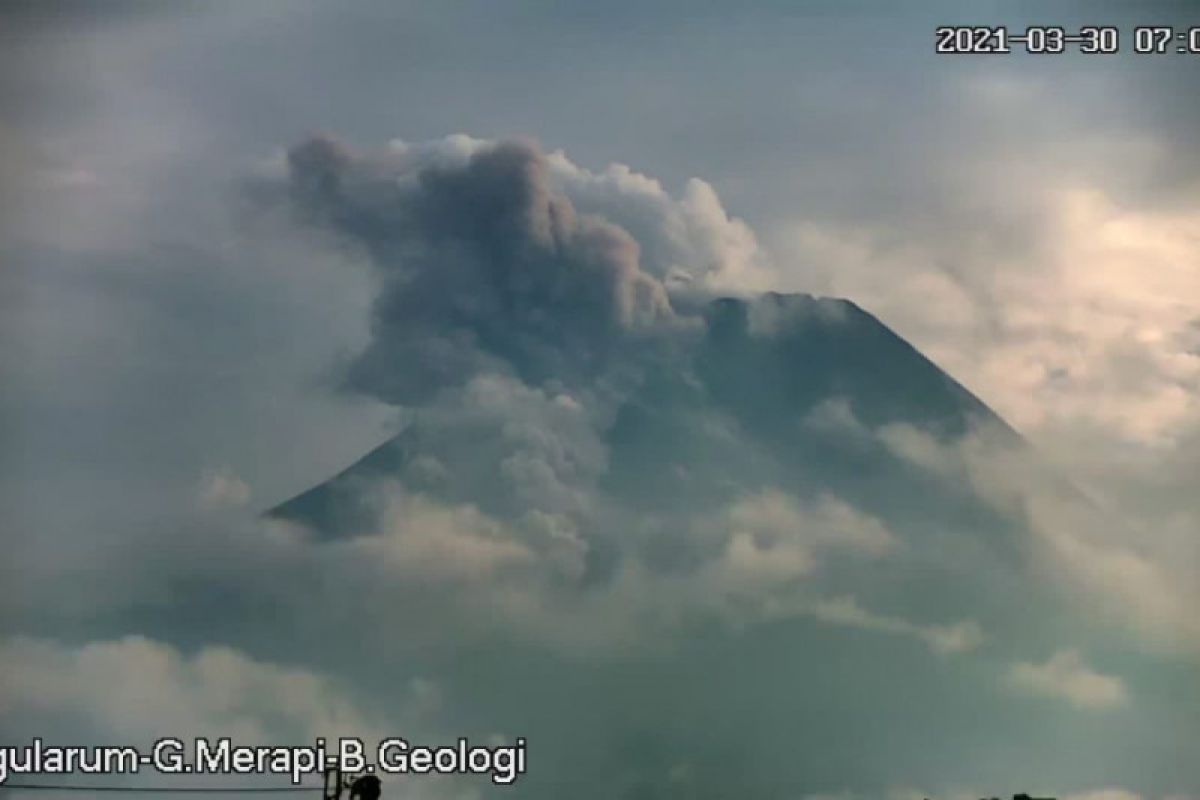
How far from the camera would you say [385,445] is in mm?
13867

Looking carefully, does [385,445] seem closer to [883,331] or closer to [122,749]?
[122,749]

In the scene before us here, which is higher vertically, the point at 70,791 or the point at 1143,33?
the point at 1143,33

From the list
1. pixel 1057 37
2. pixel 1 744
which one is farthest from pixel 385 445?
pixel 1057 37

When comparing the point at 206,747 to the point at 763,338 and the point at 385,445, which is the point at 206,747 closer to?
the point at 385,445

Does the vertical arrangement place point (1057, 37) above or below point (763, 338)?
above

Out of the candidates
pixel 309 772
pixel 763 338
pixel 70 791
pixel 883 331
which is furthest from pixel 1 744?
pixel 883 331

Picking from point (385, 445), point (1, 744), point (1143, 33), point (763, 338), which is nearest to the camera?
point (1, 744)

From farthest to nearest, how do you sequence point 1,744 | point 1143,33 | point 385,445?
point 385,445
point 1143,33
point 1,744

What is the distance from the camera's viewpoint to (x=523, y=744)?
1163 cm

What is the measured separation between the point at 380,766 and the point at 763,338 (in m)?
6.63

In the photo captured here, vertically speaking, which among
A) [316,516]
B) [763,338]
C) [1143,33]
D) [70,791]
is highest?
[1143,33]

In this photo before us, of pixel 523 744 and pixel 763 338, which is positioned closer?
pixel 523 744

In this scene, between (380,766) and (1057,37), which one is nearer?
(380,766)

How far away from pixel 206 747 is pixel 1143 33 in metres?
9.18
